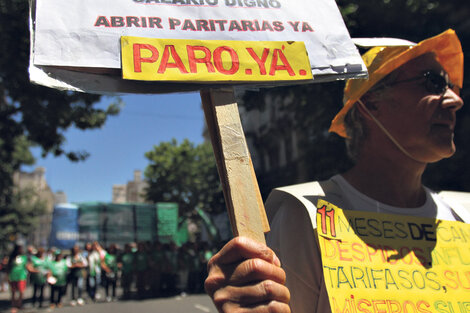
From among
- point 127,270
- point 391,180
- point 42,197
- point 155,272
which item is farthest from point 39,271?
point 42,197

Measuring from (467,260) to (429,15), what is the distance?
773cm

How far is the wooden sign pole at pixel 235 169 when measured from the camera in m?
1.15

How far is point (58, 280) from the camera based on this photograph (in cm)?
1153

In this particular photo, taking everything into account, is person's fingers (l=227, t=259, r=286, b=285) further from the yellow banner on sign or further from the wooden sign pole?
the yellow banner on sign

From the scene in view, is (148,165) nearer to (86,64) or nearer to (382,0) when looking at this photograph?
(382,0)

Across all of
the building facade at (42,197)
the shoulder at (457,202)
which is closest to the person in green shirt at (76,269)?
the shoulder at (457,202)

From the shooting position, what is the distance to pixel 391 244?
151 centimetres

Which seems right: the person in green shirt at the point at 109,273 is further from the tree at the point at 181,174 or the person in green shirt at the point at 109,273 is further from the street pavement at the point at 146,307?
the tree at the point at 181,174

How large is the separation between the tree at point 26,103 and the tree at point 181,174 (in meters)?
19.0

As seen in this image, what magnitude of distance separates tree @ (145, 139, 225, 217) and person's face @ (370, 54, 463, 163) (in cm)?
2814

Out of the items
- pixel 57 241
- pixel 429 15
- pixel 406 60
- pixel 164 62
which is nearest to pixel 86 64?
pixel 164 62

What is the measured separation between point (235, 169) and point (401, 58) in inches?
40.7

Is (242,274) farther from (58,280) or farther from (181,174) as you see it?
(181,174)

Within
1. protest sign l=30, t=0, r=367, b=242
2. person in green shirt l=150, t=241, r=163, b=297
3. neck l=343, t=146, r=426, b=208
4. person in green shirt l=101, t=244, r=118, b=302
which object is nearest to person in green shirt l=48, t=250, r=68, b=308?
person in green shirt l=101, t=244, r=118, b=302
